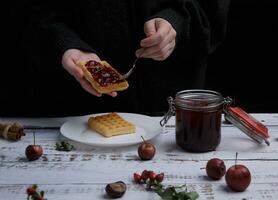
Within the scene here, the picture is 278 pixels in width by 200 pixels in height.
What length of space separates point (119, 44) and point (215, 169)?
0.78 metres

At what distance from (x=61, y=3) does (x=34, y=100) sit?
0.38 metres

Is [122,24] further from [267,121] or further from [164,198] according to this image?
[164,198]

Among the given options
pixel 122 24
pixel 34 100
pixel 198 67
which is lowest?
pixel 34 100

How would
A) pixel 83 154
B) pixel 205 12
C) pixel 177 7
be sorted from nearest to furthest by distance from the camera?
pixel 83 154, pixel 177 7, pixel 205 12

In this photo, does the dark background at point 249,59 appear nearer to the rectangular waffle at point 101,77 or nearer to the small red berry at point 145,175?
the rectangular waffle at point 101,77

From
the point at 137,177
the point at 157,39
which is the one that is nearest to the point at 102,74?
the point at 157,39

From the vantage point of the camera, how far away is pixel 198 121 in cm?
128

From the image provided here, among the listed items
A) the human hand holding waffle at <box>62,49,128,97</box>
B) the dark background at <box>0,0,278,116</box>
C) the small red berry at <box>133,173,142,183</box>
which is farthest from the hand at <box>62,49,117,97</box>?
the dark background at <box>0,0,278,116</box>

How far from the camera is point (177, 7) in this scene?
5.85ft

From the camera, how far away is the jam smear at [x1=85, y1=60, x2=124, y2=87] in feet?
4.90

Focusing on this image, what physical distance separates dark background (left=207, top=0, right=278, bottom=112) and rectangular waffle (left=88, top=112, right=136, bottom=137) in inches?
68.2

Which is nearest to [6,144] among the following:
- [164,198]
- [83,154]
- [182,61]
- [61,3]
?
[83,154]

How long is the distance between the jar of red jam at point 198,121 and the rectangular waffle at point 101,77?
9.1 inches

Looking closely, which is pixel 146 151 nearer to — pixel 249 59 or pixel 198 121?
pixel 198 121
